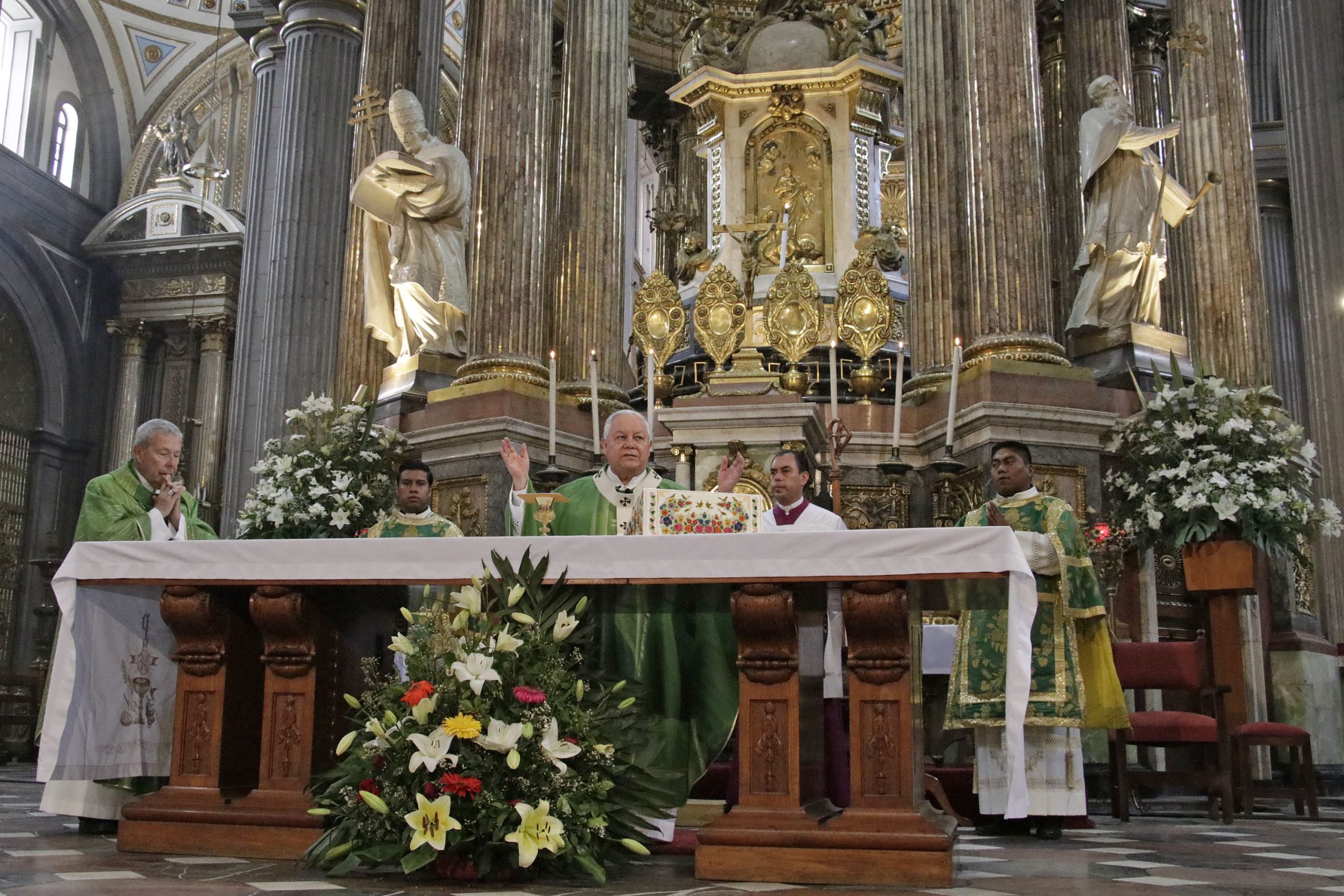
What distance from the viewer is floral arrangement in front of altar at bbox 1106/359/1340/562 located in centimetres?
832

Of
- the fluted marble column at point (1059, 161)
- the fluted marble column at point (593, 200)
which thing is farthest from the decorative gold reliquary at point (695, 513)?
the fluted marble column at point (1059, 161)

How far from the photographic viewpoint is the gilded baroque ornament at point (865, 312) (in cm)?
998

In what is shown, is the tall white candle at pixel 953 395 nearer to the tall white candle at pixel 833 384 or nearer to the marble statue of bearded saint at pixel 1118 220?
the tall white candle at pixel 833 384

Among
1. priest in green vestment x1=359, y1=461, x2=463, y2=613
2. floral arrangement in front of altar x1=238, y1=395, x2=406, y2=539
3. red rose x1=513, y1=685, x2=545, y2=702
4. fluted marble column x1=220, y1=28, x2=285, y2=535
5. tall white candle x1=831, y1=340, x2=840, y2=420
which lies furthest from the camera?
fluted marble column x1=220, y1=28, x2=285, y2=535

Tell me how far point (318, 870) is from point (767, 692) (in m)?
1.49

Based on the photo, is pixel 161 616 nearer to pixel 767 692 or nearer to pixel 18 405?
pixel 767 692

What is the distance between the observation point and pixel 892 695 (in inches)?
164

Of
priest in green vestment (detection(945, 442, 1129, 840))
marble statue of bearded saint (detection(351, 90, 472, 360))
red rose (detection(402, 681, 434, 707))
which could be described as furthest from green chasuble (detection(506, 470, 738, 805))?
marble statue of bearded saint (detection(351, 90, 472, 360))

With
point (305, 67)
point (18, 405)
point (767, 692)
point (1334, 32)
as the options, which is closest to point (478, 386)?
point (767, 692)

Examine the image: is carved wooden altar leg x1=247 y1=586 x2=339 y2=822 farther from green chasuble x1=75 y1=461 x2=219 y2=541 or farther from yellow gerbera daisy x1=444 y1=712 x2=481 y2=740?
green chasuble x1=75 y1=461 x2=219 y2=541

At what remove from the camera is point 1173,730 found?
7.16m

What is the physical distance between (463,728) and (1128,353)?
7.47 m

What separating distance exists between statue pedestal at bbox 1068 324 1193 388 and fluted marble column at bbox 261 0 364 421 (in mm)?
7886

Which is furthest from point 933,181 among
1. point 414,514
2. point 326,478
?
point 414,514
